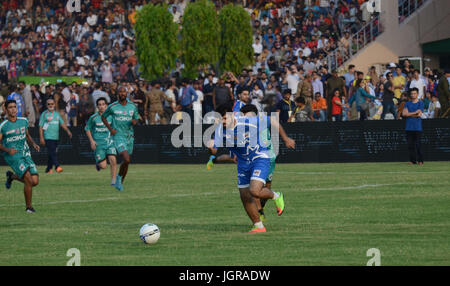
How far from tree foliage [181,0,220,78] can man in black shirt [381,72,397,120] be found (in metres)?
10.2

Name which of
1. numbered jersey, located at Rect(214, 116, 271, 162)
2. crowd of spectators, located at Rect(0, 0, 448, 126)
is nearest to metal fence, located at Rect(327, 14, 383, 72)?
crowd of spectators, located at Rect(0, 0, 448, 126)

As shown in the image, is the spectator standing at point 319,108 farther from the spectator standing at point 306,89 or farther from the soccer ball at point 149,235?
the soccer ball at point 149,235

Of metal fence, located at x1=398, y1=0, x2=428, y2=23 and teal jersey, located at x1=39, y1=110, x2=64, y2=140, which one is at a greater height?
metal fence, located at x1=398, y1=0, x2=428, y2=23

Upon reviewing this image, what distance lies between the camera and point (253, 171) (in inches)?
548

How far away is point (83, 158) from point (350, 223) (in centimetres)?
2142

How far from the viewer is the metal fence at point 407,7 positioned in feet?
132

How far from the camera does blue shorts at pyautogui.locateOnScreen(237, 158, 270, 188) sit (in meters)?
13.8

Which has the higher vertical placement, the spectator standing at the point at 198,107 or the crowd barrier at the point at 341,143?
the spectator standing at the point at 198,107

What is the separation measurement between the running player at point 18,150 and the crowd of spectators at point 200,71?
4.00 metres

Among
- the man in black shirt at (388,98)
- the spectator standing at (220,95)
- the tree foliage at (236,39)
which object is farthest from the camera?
the tree foliage at (236,39)
